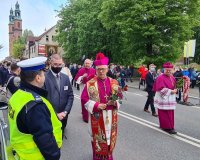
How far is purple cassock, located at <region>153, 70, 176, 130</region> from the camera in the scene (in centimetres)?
843

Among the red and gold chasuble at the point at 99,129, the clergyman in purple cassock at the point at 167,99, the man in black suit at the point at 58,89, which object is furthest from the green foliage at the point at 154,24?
the red and gold chasuble at the point at 99,129

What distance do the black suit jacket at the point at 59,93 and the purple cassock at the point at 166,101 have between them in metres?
3.28

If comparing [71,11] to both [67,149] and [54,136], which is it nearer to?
[67,149]

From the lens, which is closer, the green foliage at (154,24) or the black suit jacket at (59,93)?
the black suit jacket at (59,93)

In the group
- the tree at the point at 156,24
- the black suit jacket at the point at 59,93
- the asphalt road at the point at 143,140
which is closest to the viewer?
the black suit jacket at the point at 59,93

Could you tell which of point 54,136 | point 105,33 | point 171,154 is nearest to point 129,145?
point 171,154

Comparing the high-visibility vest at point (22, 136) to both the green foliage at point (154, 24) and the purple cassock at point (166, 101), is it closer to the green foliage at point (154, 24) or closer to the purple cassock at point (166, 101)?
the purple cassock at point (166, 101)

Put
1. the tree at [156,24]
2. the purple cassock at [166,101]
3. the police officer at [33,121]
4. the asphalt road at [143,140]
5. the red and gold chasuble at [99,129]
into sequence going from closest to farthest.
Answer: the police officer at [33,121], the red and gold chasuble at [99,129], the asphalt road at [143,140], the purple cassock at [166,101], the tree at [156,24]

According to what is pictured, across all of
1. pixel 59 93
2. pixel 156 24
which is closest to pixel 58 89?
pixel 59 93

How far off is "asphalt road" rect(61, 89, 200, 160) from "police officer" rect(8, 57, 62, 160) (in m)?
3.54

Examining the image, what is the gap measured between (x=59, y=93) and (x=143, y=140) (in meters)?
2.65

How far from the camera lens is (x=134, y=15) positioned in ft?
92.8

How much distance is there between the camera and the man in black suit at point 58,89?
19.5ft

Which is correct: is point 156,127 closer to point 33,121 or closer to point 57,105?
point 57,105
